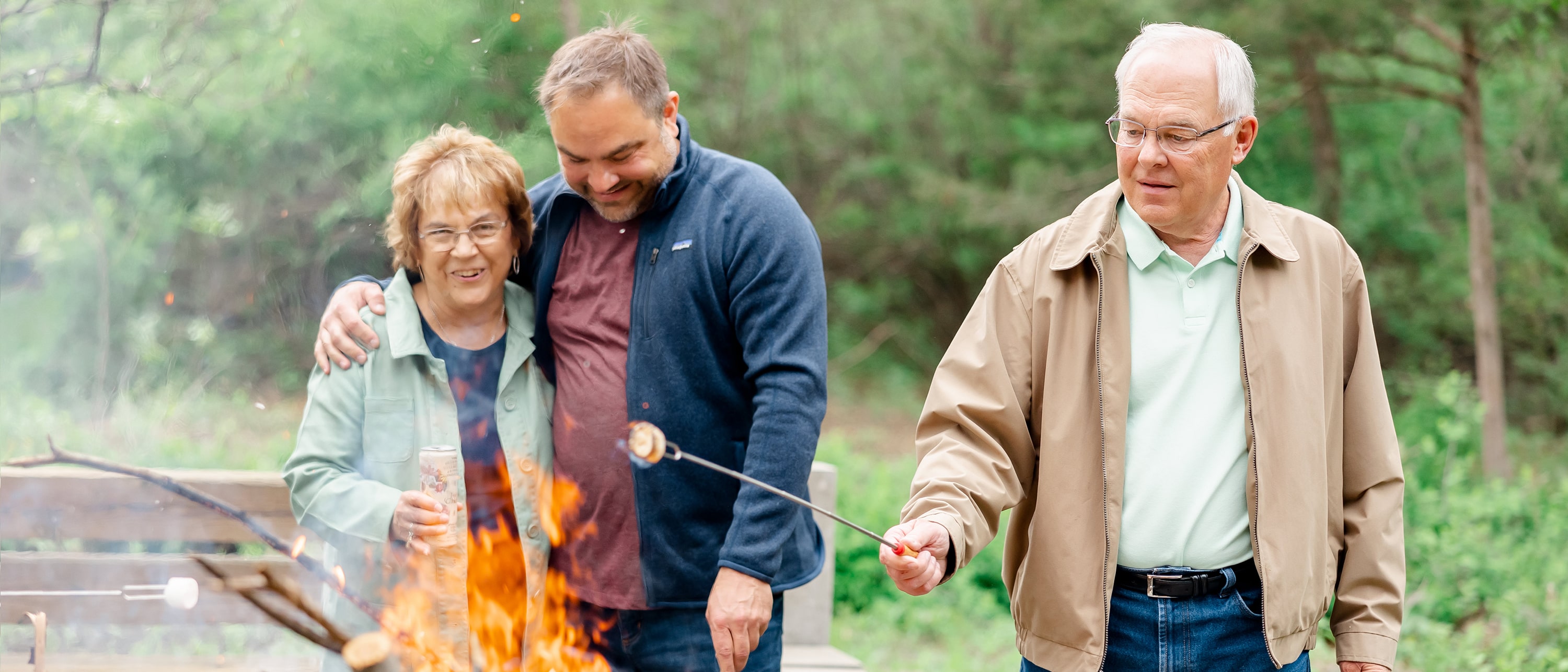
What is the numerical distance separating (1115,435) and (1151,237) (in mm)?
416

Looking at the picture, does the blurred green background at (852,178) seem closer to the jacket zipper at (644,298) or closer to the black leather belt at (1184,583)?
the jacket zipper at (644,298)

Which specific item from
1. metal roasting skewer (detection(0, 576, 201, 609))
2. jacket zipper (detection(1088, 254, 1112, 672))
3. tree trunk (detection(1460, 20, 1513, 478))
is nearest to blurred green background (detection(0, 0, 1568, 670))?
tree trunk (detection(1460, 20, 1513, 478))

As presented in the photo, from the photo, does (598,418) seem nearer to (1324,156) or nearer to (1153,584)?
(1153,584)

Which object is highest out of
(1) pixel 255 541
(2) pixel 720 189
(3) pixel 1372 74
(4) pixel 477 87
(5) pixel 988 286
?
(3) pixel 1372 74

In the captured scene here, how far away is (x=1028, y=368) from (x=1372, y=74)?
8.45 m

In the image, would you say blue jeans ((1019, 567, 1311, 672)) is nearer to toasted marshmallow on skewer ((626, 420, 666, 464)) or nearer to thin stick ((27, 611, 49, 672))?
toasted marshmallow on skewer ((626, 420, 666, 464))

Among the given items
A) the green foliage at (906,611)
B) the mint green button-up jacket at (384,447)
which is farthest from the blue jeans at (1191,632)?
the green foliage at (906,611)

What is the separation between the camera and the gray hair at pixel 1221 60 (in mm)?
2299

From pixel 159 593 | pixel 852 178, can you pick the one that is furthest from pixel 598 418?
pixel 852 178

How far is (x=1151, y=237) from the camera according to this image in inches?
94.3

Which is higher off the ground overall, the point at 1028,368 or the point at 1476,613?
the point at 1028,368

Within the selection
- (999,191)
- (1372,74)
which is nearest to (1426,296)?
(1372,74)

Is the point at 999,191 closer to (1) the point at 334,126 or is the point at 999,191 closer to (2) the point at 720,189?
(1) the point at 334,126

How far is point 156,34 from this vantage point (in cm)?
561
